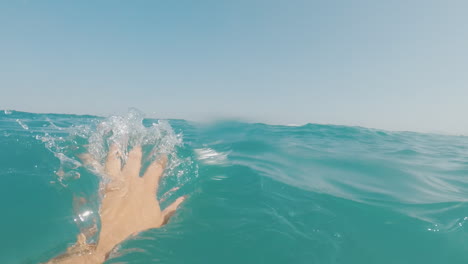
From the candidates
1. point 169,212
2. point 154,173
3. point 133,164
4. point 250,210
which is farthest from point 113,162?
point 250,210

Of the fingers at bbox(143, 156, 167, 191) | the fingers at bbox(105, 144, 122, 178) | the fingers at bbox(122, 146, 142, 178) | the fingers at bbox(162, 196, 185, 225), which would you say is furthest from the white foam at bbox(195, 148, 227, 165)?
the fingers at bbox(162, 196, 185, 225)

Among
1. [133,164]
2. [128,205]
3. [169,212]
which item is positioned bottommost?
[169,212]

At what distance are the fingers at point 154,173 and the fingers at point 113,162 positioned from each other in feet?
1.66

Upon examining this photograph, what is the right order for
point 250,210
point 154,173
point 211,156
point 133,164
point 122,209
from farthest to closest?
point 211,156
point 133,164
point 154,173
point 250,210
point 122,209

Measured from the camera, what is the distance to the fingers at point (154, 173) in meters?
4.29

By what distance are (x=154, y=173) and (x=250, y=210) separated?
2169 mm

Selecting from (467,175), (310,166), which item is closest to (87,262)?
(310,166)

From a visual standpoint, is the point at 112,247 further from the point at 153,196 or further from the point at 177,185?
the point at 177,185

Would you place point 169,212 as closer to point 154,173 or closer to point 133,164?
point 154,173

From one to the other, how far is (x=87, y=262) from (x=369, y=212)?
344cm

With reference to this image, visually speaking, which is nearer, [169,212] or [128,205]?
[128,205]

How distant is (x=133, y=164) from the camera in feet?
16.3

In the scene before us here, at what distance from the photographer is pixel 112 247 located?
2582 mm

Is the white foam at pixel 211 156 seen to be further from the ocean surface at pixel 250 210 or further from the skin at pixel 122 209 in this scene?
the skin at pixel 122 209
